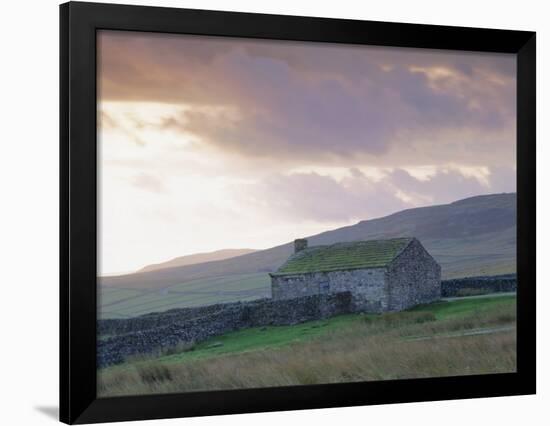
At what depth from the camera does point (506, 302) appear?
13773mm

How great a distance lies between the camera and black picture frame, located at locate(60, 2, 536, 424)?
11789mm

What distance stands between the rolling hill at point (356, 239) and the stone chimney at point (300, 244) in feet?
0.20

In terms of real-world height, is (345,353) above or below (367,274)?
below

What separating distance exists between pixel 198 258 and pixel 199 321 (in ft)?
2.20

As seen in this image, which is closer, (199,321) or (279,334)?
(199,321)

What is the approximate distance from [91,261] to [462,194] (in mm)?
4479

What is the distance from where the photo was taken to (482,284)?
13672mm

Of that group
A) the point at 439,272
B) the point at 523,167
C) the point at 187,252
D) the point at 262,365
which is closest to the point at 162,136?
the point at 187,252

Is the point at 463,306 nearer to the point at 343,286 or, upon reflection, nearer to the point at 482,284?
the point at 482,284

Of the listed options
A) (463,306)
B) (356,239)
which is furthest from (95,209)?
(463,306)

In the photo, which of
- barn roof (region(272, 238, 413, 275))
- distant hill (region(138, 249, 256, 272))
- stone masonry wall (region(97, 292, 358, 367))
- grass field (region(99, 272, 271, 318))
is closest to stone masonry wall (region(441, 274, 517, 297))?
barn roof (region(272, 238, 413, 275))

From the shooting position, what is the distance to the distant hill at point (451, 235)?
12.6m

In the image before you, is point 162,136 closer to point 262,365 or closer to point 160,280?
point 160,280

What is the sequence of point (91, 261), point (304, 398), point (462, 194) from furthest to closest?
point (462, 194) < point (304, 398) < point (91, 261)
